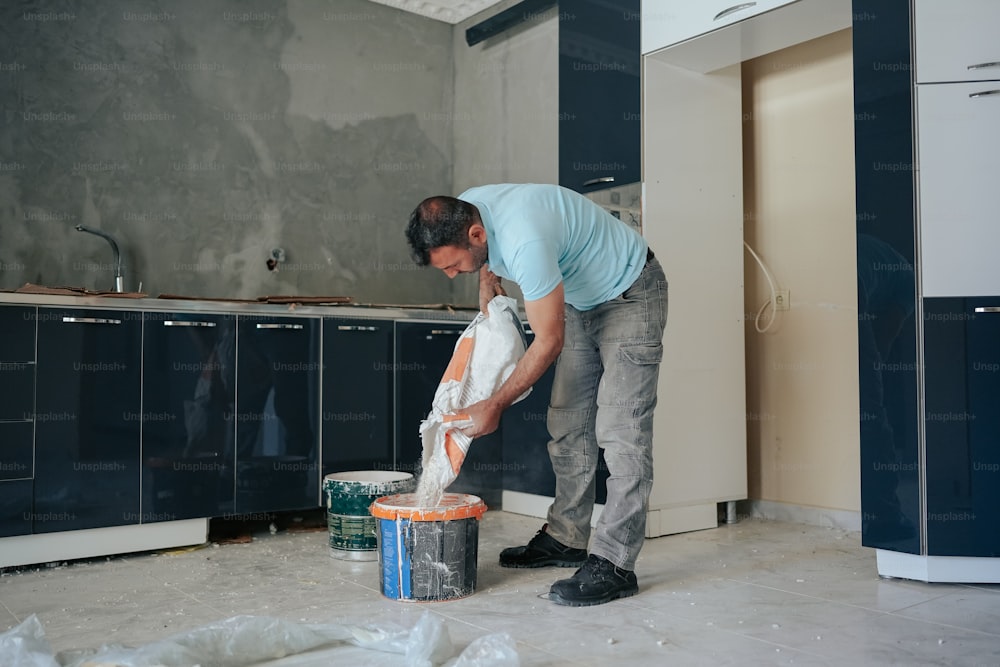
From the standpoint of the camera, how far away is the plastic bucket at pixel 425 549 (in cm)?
249

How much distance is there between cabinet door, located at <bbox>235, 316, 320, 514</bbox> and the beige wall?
6.40 feet

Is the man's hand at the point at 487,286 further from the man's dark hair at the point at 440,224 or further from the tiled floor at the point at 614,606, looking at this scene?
the tiled floor at the point at 614,606

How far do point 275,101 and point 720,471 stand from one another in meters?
2.77

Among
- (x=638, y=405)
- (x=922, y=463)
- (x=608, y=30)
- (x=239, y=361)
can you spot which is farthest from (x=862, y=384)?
(x=239, y=361)

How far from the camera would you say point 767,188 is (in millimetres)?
3965

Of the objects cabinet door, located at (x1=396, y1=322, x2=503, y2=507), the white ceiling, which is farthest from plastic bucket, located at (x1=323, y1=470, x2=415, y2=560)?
the white ceiling

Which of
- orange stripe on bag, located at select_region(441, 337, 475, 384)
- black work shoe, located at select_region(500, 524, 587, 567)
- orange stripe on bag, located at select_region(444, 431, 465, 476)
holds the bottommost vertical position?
black work shoe, located at select_region(500, 524, 587, 567)

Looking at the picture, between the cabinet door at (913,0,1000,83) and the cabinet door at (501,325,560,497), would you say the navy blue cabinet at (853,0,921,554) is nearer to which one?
the cabinet door at (913,0,1000,83)

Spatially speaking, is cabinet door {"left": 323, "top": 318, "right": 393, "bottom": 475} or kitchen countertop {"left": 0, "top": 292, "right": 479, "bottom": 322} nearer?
kitchen countertop {"left": 0, "top": 292, "right": 479, "bottom": 322}

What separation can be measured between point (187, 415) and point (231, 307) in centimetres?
44

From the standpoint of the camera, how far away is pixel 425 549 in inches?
99.0

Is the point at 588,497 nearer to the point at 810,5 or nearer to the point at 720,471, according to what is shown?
the point at 720,471

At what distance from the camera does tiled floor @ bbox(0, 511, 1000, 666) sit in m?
2.08

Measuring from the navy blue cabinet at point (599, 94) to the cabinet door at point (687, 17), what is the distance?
0.07m
